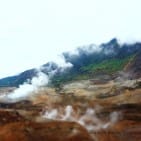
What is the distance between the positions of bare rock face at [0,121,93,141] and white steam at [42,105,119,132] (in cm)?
2635

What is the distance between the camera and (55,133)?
41.4 meters

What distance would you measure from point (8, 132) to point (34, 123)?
2.33m

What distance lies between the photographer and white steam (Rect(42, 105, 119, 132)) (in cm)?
7219

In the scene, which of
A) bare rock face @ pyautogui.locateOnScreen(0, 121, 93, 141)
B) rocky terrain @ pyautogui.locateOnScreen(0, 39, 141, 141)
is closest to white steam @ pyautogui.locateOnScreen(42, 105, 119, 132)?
rocky terrain @ pyautogui.locateOnScreen(0, 39, 141, 141)

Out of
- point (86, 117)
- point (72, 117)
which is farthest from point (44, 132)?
point (72, 117)

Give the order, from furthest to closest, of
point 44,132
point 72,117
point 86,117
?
1. point 72,117
2. point 86,117
3. point 44,132

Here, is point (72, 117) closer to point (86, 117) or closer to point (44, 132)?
point (86, 117)

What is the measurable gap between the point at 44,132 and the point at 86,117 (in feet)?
122

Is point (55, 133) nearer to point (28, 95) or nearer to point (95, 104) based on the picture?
point (95, 104)

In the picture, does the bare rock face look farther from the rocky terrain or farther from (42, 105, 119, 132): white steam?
(42, 105, 119, 132): white steam

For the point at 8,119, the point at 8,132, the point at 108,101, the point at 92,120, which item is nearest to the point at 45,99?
the point at 108,101

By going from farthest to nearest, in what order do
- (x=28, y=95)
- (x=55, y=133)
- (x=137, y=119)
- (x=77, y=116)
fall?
(x=28, y=95) < (x=77, y=116) < (x=137, y=119) < (x=55, y=133)

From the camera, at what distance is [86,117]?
78.4 m

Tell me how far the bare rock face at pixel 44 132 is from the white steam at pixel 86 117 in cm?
2635
